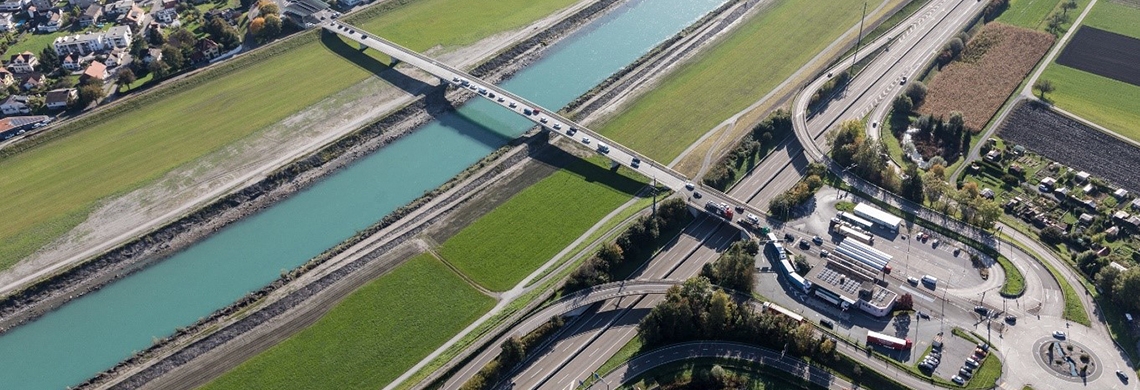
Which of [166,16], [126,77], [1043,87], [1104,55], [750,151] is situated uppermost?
[1104,55]

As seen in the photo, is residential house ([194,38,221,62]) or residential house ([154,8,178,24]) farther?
residential house ([154,8,178,24])

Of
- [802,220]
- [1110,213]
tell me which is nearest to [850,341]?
[802,220]

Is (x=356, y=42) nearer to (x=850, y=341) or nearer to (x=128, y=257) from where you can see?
(x=128, y=257)

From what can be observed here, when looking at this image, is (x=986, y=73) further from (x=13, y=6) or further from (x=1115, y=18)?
(x=13, y=6)

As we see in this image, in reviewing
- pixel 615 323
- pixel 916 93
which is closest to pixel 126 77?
pixel 615 323

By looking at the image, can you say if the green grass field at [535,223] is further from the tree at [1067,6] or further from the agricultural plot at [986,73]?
the tree at [1067,6]

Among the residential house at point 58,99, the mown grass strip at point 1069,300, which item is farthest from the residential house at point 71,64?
the mown grass strip at point 1069,300

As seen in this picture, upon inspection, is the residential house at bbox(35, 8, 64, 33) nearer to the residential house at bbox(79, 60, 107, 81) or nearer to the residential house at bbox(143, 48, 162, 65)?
the residential house at bbox(79, 60, 107, 81)

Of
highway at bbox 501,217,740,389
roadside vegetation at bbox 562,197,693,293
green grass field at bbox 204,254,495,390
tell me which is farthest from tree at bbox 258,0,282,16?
highway at bbox 501,217,740,389
